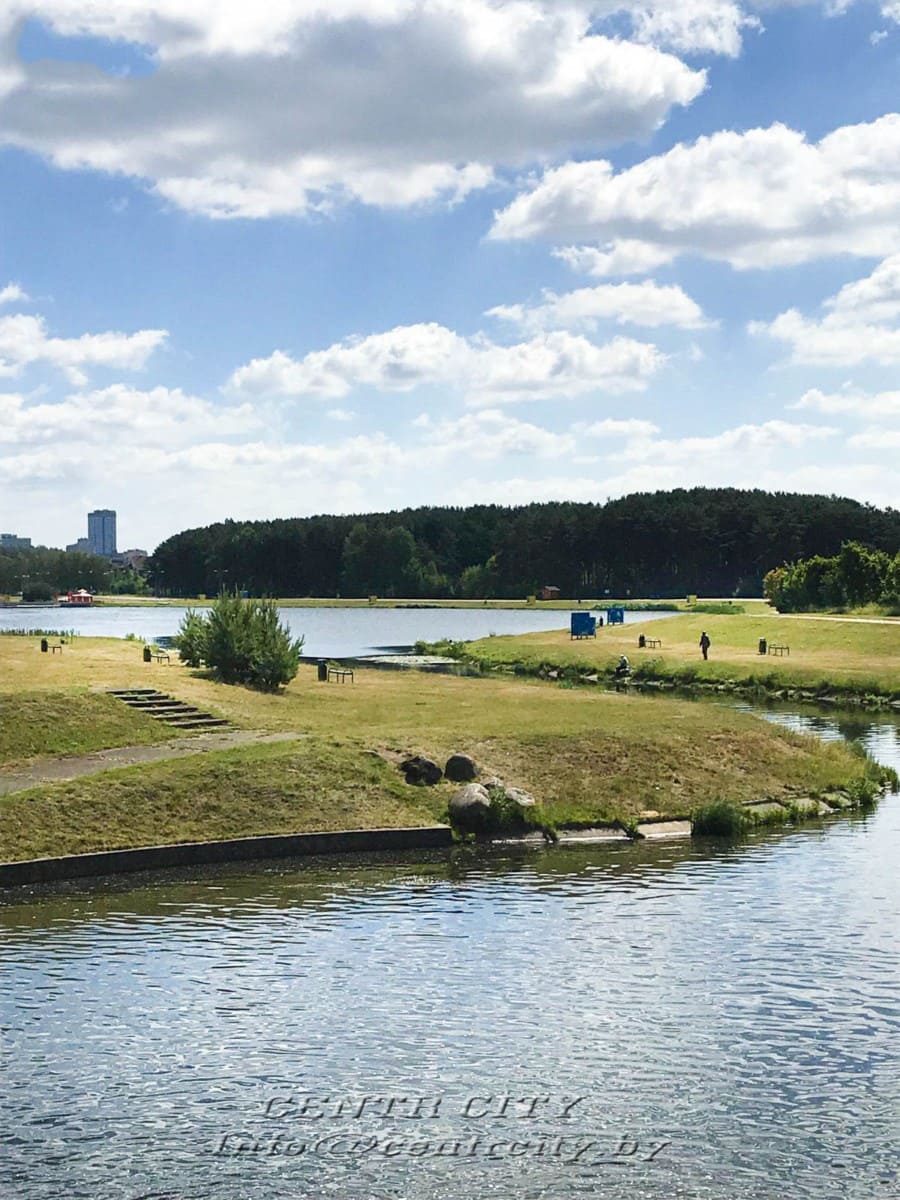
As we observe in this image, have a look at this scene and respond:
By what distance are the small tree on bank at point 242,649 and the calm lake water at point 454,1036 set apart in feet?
111

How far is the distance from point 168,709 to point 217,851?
60.1 ft

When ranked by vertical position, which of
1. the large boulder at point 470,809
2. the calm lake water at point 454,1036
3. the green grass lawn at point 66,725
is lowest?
the calm lake water at point 454,1036

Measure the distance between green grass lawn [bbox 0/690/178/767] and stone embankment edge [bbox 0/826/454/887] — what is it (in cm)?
1019

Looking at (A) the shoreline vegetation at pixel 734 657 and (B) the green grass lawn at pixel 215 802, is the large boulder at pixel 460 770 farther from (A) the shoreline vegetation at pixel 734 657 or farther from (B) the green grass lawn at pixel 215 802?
(A) the shoreline vegetation at pixel 734 657

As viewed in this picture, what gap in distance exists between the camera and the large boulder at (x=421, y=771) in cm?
4156

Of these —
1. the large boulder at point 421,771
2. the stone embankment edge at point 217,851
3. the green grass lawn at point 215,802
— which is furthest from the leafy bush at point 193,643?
the stone embankment edge at point 217,851

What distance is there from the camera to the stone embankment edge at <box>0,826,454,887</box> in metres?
32.9

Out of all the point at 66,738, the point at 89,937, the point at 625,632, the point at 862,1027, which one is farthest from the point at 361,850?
the point at 625,632

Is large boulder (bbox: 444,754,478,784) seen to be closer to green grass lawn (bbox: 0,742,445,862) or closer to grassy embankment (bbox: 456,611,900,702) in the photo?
green grass lawn (bbox: 0,742,445,862)

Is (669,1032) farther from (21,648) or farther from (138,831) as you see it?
(21,648)

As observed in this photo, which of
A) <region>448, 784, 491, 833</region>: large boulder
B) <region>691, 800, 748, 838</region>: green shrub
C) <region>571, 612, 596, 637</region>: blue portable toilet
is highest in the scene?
<region>571, 612, 596, 637</region>: blue portable toilet

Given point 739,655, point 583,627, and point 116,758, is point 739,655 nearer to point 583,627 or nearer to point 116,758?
point 583,627

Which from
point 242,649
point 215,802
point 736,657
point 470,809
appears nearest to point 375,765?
point 470,809

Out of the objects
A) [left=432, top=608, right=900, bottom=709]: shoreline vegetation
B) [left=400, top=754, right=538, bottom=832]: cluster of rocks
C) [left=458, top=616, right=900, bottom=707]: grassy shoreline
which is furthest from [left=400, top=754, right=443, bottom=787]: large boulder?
[left=458, top=616, right=900, bottom=707]: grassy shoreline
